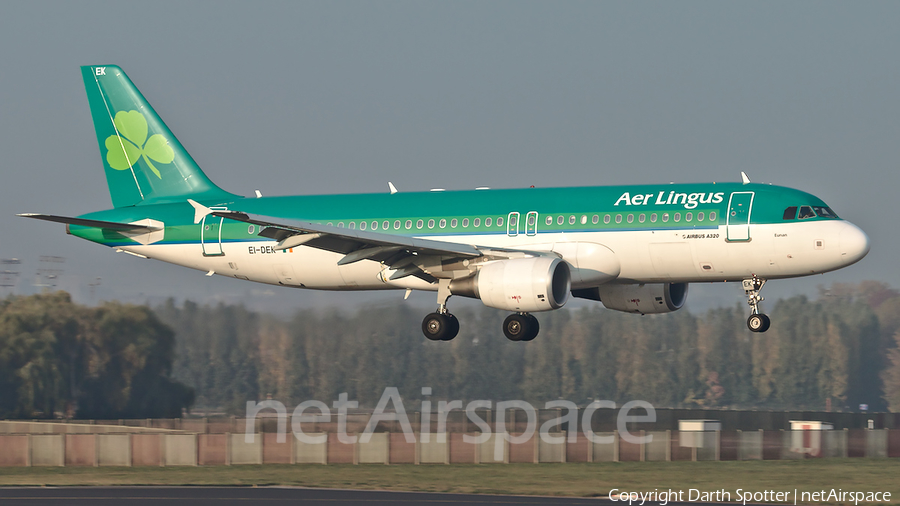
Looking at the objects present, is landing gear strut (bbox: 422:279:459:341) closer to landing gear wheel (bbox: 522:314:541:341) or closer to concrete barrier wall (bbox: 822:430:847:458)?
landing gear wheel (bbox: 522:314:541:341)

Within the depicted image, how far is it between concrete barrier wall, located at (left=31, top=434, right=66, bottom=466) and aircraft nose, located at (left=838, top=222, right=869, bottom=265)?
3303cm

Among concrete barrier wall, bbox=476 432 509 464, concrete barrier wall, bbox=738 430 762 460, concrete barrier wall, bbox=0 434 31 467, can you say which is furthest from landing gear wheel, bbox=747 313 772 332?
concrete barrier wall, bbox=0 434 31 467

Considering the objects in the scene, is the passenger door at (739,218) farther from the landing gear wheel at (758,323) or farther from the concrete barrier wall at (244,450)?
the concrete barrier wall at (244,450)

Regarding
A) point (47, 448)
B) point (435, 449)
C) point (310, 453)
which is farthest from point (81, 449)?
point (435, 449)

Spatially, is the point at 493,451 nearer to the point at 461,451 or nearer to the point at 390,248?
the point at 461,451

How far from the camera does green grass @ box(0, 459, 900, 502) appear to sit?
1495 inches

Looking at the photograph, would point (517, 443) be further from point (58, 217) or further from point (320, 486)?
point (58, 217)

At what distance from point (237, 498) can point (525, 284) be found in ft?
35.4

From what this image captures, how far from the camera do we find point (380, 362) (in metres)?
66.0

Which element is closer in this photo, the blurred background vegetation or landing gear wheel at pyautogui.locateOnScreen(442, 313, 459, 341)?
landing gear wheel at pyautogui.locateOnScreen(442, 313, 459, 341)

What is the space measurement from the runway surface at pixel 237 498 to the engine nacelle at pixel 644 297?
975 centimetres

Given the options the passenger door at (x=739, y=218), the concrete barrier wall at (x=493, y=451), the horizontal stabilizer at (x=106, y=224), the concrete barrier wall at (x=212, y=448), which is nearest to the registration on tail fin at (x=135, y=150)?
the horizontal stabilizer at (x=106, y=224)

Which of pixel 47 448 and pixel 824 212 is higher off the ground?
pixel 824 212

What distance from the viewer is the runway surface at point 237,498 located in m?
32.5
